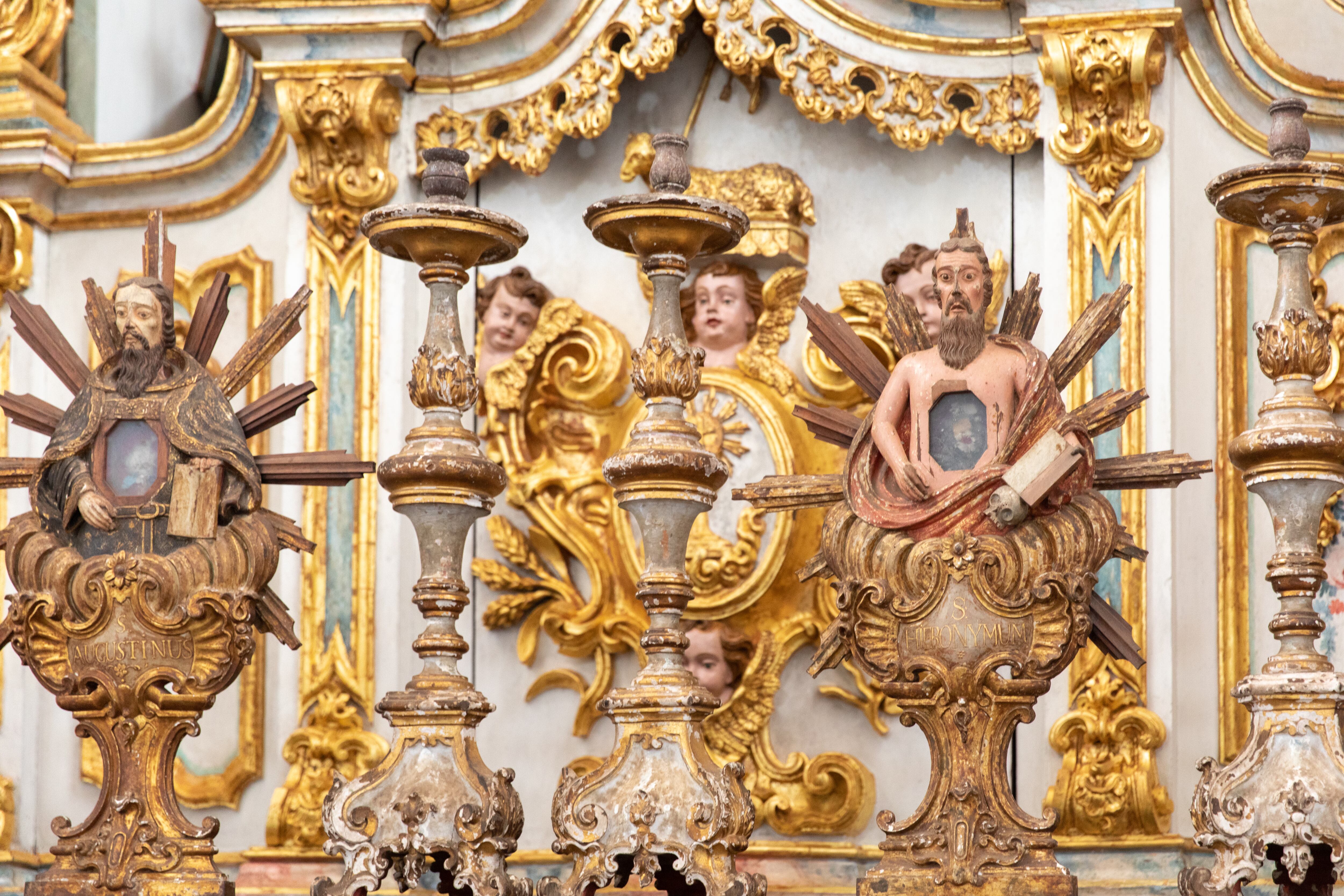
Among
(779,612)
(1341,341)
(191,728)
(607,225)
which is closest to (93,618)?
(191,728)

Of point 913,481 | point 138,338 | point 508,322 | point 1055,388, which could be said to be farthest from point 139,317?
point 1055,388

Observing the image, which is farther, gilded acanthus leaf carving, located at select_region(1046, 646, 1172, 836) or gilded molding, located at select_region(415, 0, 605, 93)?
gilded molding, located at select_region(415, 0, 605, 93)

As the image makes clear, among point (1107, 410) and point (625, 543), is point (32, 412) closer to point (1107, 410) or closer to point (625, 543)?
point (625, 543)

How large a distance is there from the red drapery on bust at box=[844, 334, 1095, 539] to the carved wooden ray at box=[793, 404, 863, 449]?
26 cm

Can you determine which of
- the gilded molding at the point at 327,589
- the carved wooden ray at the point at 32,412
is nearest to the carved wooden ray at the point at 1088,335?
the gilded molding at the point at 327,589

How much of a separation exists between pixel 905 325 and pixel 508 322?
167 centimetres

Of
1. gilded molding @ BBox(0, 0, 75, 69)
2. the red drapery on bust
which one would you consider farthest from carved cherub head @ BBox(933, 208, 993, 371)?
gilded molding @ BBox(0, 0, 75, 69)

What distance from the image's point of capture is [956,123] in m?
7.14

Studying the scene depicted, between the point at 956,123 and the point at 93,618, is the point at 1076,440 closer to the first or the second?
the point at 956,123

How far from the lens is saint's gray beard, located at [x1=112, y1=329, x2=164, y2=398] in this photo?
622cm

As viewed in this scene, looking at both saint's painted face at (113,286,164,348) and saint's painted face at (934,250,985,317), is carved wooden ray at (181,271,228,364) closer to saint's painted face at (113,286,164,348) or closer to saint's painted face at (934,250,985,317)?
saint's painted face at (113,286,164,348)

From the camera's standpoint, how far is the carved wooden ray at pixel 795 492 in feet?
19.9

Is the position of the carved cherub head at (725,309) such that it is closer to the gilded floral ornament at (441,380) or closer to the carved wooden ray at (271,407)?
the gilded floral ornament at (441,380)

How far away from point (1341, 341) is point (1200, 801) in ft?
5.84
